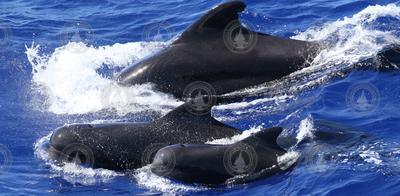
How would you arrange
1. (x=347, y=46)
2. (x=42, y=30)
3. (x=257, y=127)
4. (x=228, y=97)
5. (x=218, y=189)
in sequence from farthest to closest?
(x=42, y=30) → (x=347, y=46) → (x=228, y=97) → (x=257, y=127) → (x=218, y=189)

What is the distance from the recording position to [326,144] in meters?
13.2

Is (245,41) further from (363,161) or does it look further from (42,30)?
(42,30)

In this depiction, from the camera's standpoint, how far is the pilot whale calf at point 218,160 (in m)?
12.3

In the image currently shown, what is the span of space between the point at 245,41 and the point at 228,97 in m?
1.16

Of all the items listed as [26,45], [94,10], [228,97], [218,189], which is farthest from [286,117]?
[94,10]

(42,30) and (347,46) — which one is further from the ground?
(42,30)

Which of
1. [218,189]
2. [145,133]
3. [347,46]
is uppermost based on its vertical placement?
[347,46]
